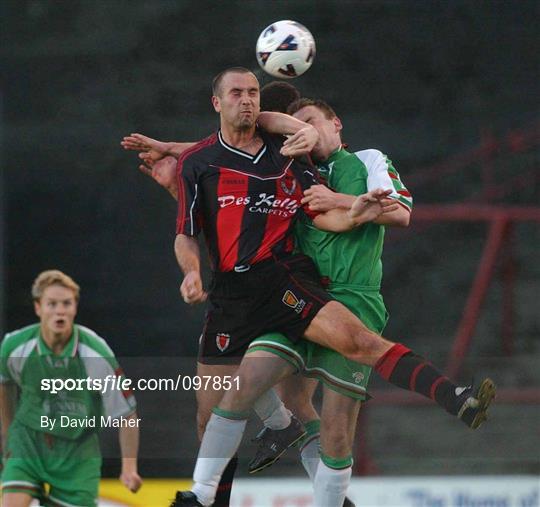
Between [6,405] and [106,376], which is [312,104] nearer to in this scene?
[106,376]

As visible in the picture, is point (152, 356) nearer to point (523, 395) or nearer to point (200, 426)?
point (523, 395)

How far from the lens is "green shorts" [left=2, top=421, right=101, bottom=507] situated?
6457 mm

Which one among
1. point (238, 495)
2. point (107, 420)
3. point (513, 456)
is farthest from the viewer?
point (513, 456)

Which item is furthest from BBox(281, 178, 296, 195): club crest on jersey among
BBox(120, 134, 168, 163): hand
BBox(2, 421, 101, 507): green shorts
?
BBox(2, 421, 101, 507): green shorts

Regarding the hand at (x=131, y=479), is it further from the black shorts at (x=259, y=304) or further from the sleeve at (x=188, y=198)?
the sleeve at (x=188, y=198)

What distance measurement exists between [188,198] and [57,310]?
4.96 feet

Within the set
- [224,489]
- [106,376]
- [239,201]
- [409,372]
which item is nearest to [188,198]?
[239,201]

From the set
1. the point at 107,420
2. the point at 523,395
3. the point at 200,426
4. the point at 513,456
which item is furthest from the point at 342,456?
the point at 513,456

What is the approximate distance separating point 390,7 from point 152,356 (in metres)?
3.32

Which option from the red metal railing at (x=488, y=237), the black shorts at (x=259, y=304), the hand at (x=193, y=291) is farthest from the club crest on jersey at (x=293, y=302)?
the red metal railing at (x=488, y=237)

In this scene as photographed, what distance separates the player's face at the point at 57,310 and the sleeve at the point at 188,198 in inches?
54.3

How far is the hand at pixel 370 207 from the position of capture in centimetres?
499

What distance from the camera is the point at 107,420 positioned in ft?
21.3

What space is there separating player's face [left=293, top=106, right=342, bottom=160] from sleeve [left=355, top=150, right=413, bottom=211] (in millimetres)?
126
